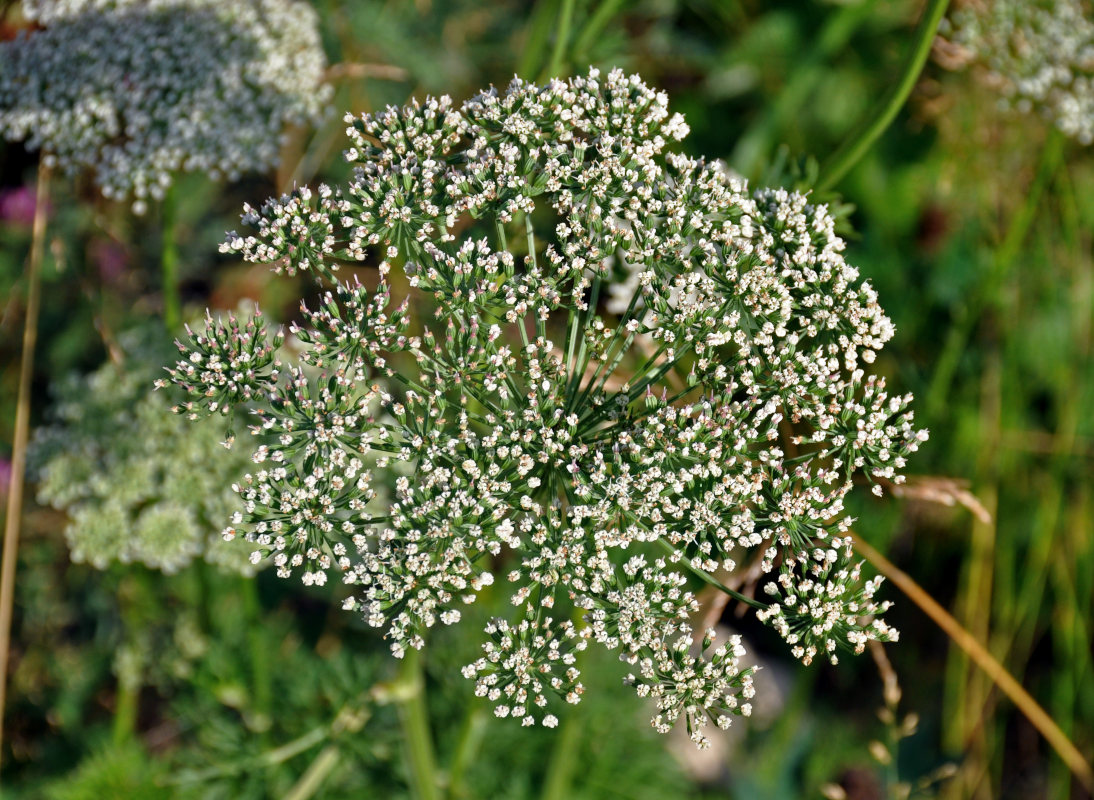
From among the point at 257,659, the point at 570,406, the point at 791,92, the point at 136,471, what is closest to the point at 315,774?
the point at 257,659

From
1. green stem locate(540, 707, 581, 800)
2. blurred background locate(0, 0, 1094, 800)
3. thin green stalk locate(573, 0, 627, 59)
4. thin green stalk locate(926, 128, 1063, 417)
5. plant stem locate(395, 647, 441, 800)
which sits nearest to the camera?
thin green stalk locate(573, 0, 627, 59)

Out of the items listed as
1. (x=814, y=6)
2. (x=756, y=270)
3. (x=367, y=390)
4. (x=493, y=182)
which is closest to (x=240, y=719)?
(x=367, y=390)

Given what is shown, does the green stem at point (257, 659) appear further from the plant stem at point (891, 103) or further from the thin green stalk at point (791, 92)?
the thin green stalk at point (791, 92)

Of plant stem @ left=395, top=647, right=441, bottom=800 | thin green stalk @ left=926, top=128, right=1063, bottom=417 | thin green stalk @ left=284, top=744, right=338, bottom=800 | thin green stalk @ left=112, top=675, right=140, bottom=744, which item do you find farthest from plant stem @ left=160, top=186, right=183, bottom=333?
thin green stalk @ left=926, top=128, right=1063, bottom=417

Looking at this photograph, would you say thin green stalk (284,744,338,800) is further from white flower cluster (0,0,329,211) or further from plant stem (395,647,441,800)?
white flower cluster (0,0,329,211)

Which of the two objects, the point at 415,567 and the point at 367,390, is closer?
the point at 415,567

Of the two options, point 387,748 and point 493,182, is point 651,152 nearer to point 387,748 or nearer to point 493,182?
point 493,182
